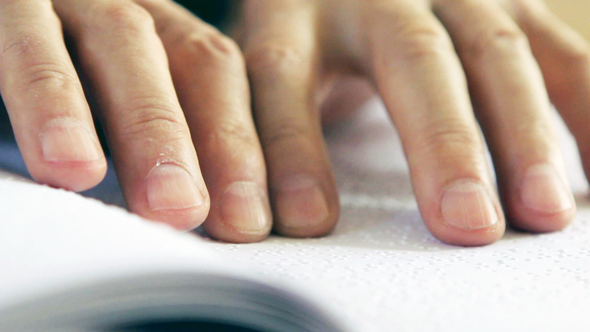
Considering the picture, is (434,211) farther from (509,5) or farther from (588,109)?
(509,5)

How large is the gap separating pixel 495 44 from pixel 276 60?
0.73ft

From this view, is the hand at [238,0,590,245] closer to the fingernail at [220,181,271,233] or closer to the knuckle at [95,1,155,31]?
the fingernail at [220,181,271,233]

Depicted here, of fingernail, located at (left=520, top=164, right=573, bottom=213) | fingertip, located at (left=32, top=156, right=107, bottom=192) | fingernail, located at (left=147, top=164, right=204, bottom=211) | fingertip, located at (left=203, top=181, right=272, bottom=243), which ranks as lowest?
fingertip, located at (left=203, top=181, right=272, bottom=243)

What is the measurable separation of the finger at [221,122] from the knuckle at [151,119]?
46 millimetres

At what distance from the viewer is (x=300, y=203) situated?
38 cm

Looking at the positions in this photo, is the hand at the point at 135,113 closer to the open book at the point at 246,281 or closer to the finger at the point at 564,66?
the open book at the point at 246,281

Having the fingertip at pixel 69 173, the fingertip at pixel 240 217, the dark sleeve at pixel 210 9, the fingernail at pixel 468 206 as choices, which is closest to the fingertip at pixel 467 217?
the fingernail at pixel 468 206

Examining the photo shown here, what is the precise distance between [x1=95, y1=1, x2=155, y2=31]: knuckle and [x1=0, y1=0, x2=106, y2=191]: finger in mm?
40

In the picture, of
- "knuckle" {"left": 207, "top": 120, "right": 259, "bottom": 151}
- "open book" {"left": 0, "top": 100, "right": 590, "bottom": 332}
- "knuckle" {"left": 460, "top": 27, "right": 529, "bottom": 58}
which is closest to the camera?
"open book" {"left": 0, "top": 100, "right": 590, "bottom": 332}

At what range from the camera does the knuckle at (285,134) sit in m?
0.43

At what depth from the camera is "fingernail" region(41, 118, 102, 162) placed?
0.29m

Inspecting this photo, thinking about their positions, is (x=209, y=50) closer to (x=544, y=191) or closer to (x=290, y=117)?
(x=290, y=117)

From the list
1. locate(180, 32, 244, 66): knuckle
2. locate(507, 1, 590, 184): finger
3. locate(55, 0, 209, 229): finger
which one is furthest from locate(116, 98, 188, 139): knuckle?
locate(507, 1, 590, 184): finger

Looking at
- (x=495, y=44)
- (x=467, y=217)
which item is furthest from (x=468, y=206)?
(x=495, y=44)
